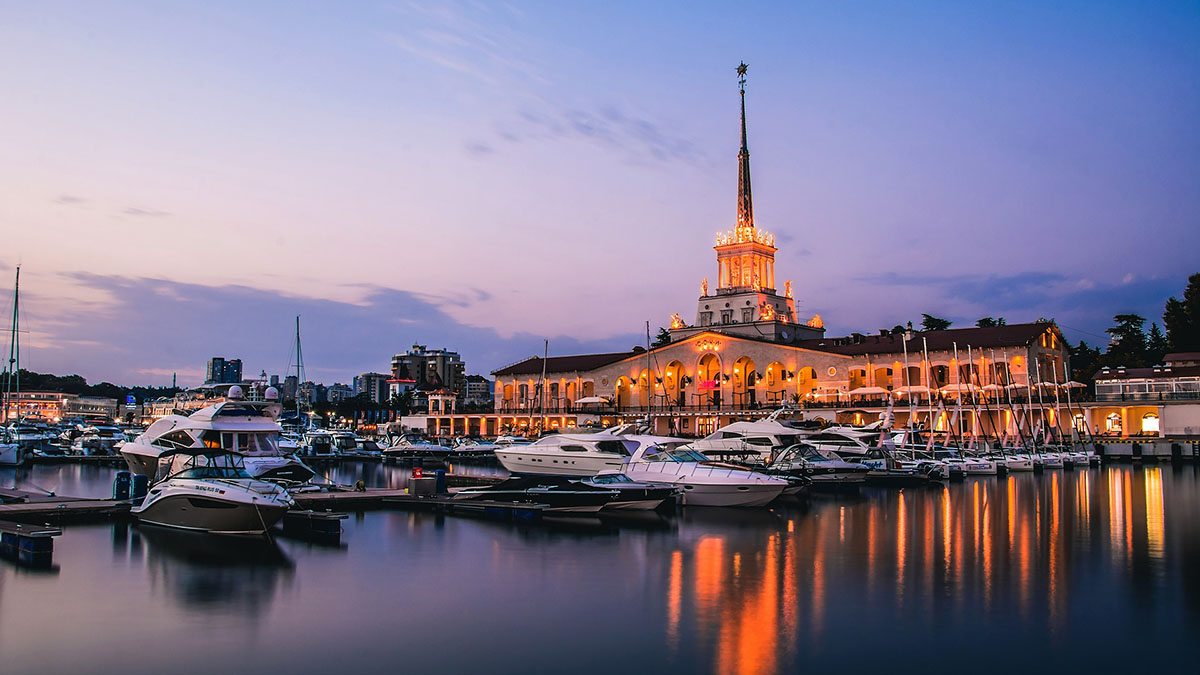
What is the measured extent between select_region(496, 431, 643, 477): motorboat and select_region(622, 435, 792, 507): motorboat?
7477 mm

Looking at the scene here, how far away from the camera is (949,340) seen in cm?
9406

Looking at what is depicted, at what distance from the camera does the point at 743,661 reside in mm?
15812

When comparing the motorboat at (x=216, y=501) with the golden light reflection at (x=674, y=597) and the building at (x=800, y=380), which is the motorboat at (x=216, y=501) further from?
the building at (x=800, y=380)

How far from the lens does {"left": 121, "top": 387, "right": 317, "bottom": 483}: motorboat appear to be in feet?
126

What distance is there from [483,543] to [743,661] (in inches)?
564

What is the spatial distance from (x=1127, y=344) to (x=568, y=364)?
68.7 metres

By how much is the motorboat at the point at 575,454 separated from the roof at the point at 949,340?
161 feet

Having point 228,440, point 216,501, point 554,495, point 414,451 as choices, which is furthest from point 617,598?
point 414,451

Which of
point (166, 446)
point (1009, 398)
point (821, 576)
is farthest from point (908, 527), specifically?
point (1009, 398)

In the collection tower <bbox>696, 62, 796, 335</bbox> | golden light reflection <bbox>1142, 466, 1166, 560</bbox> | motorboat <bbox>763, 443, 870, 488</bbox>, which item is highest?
tower <bbox>696, 62, 796, 335</bbox>

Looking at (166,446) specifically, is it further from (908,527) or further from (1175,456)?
(1175,456)

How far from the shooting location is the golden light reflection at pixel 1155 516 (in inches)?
1123

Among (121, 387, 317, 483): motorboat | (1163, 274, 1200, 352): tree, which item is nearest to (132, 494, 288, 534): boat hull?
(121, 387, 317, 483): motorboat

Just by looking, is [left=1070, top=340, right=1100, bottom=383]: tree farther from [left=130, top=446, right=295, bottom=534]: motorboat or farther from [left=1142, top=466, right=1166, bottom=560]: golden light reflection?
[left=130, top=446, right=295, bottom=534]: motorboat
